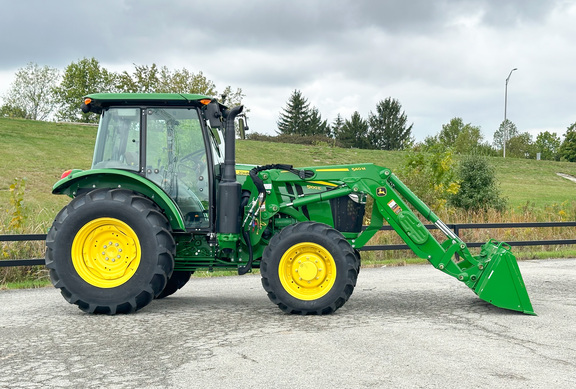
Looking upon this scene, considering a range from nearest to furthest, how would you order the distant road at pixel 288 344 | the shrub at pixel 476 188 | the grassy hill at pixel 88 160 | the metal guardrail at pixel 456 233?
the distant road at pixel 288 344 < the metal guardrail at pixel 456 233 < the shrub at pixel 476 188 < the grassy hill at pixel 88 160

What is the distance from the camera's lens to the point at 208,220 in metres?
7.72

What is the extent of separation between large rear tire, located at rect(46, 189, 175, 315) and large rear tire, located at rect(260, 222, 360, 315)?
1236 mm

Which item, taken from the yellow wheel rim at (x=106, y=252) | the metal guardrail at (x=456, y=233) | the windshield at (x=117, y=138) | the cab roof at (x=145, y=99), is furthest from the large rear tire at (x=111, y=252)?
the metal guardrail at (x=456, y=233)

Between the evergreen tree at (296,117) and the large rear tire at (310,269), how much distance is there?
245 feet

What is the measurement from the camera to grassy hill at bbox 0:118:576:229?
2704 cm

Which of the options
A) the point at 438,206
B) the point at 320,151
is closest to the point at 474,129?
the point at 320,151

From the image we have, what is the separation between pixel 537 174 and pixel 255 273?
128ft

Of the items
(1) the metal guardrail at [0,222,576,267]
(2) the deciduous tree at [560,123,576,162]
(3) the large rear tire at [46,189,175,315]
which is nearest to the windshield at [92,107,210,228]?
(3) the large rear tire at [46,189,175,315]

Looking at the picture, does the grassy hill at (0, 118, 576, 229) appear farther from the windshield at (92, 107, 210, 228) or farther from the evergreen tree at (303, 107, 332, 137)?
the evergreen tree at (303, 107, 332, 137)

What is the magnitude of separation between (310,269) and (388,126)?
79.2 metres

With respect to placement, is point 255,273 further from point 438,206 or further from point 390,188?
point 438,206

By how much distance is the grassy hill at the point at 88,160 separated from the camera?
1065 inches

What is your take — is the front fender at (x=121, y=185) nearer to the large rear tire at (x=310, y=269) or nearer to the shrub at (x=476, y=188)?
the large rear tire at (x=310, y=269)

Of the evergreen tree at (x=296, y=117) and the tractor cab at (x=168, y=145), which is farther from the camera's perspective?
the evergreen tree at (x=296, y=117)
